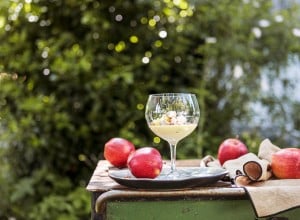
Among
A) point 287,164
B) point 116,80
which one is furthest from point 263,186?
point 116,80

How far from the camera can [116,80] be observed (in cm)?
288

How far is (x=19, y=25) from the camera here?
9.85 feet

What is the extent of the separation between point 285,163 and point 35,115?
1810 mm

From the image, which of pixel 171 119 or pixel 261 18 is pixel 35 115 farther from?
pixel 171 119

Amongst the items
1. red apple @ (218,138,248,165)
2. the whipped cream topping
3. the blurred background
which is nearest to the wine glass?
the whipped cream topping

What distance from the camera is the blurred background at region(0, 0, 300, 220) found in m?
2.86

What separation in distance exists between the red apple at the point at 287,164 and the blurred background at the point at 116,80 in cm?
150

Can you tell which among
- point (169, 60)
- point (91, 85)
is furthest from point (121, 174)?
point (169, 60)

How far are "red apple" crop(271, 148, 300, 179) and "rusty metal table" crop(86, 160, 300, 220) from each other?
0.54 ft

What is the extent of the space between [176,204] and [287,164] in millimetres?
305

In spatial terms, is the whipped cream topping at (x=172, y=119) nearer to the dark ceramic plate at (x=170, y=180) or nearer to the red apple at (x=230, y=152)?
the dark ceramic plate at (x=170, y=180)

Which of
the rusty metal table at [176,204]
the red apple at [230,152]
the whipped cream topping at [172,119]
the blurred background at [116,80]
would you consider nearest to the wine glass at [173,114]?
the whipped cream topping at [172,119]

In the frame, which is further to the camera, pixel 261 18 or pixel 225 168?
pixel 261 18

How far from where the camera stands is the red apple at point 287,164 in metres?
1.31
